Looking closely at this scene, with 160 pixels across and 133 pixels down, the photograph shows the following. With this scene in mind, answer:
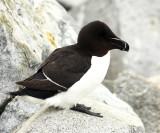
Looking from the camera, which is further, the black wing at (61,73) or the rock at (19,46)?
the rock at (19,46)

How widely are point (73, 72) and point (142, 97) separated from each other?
3.77 metres

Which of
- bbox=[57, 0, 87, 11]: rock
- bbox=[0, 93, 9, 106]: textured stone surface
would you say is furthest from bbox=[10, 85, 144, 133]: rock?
bbox=[57, 0, 87, 11]: rock

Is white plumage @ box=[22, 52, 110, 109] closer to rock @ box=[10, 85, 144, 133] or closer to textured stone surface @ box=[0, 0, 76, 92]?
rock @ box=[10, 85, 144, 133]

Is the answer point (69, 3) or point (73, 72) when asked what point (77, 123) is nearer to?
point (73, 72)

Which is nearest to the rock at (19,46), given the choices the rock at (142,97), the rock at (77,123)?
the rock at (77,123)

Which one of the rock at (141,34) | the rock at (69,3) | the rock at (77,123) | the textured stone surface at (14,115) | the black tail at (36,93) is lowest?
the rock at (141,34)

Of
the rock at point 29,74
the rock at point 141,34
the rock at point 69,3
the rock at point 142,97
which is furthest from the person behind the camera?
the rock at point 141,34

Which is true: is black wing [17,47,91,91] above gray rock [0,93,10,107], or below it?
above

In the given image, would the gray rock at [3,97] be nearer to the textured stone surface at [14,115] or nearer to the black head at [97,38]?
the textured stone surface at [14,115]

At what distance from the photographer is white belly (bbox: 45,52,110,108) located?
5129 millimetres

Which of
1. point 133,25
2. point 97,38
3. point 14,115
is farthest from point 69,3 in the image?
point 97,38

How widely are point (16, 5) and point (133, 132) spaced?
2666 mm

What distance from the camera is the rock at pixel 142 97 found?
8477mm

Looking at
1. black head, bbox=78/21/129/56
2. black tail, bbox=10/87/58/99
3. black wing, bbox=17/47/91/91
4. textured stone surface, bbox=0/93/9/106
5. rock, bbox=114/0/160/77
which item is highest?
black head, bbox=78/21/129/56
